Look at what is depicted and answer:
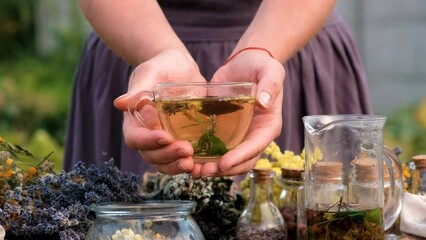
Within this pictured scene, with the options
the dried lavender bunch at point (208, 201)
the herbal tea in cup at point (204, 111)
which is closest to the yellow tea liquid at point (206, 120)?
the herbal tea in cup at point (204, 111)

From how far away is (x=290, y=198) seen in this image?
169 cm

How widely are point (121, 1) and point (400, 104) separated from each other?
471 centimetres

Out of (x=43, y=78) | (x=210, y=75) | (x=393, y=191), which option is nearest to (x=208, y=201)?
(x=393, y=191)

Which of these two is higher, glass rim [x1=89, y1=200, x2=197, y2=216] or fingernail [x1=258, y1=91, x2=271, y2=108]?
fingernail [x1=258, y1=91, x2=271, y2=108]

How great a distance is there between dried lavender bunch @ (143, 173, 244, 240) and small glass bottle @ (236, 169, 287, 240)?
59 mm

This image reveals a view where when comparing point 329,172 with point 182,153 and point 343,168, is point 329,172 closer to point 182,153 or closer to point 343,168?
A: point 343,168

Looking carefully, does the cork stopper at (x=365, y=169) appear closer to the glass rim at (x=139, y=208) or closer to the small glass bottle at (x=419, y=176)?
the small glass bottle at (x=419, y=176)

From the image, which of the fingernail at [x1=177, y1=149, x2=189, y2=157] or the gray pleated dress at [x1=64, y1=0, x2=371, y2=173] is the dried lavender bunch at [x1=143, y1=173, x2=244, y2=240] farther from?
the gray pleated dress at [x1=64, y1=0, x2=371, y2=173]

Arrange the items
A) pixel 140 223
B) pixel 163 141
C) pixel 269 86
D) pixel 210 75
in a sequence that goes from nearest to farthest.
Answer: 1. pixel 140 223
2. pixel 163 141
3. pixel 269 86
4. pixel 210 75

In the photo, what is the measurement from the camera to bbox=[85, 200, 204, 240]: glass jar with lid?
145 centimetres

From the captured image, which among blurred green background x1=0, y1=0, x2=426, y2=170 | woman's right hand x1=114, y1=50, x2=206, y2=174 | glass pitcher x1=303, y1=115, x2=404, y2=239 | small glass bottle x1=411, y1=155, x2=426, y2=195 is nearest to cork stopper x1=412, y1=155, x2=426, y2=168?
small glass bottle x1=411, y1=155, x2=426, y2=195

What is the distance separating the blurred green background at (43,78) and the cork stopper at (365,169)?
3014 mm

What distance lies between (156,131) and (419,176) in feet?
1.66

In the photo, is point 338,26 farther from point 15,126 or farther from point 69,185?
point 15,126
